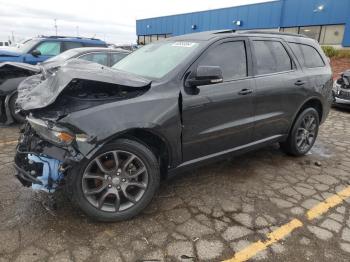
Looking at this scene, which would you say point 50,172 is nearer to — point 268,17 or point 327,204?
point 327,204

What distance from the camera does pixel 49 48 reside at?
32.3ft

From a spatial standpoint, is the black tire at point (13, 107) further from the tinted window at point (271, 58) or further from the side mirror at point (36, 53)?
the tinted window at point (271, 58)

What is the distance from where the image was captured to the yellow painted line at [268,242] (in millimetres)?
2709

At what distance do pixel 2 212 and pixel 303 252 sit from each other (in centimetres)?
287


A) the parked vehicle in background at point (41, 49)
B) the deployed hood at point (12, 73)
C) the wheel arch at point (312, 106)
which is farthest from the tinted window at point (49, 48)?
the wheel arch at point (312, 106)

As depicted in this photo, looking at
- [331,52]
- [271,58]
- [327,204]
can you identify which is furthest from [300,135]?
[331,52]

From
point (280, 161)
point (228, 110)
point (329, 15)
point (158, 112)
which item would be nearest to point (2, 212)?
point (158, 112)

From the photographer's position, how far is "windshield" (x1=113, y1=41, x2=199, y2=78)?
354 cm

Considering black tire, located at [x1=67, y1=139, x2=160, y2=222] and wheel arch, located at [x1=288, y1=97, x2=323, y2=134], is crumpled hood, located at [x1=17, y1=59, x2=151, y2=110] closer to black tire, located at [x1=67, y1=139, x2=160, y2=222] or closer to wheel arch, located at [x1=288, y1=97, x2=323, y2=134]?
black tire, located at [x1=67, y1=139, x2=160, y2=222]

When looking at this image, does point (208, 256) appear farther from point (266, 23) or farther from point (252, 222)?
point (266, 23)

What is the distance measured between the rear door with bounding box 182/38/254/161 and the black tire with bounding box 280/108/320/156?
1117mm

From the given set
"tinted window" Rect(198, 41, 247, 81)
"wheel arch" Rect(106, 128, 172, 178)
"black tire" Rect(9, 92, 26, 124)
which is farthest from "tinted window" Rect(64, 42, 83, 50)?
"wheel arch" Rect(106, 128, 172, 178)

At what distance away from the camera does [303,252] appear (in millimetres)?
2787

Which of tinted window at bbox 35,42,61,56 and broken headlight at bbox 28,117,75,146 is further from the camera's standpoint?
tinted window at bbox 35,42,61,56
